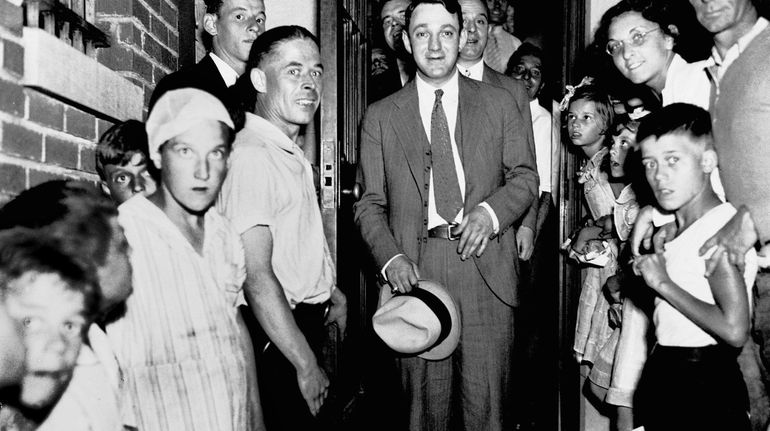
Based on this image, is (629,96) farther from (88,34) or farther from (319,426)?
(88,34)

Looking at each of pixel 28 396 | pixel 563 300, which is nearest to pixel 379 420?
pixel 563 300

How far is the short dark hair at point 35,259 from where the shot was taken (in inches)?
58.0

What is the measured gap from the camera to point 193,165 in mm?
1934

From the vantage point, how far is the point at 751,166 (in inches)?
96.4

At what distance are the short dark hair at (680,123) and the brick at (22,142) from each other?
207 centimetres

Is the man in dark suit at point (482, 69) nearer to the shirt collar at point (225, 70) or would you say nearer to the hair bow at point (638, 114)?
Result: the hair bow at point (638, 114)

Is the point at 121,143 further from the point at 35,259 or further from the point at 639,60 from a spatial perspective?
the point at 639,60

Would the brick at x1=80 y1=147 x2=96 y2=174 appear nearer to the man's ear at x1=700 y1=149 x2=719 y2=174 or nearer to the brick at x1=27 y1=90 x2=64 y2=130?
the brick at x1=27 y1=90 x2=64 y2=130

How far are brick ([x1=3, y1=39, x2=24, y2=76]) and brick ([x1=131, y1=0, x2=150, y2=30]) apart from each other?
3.68ft

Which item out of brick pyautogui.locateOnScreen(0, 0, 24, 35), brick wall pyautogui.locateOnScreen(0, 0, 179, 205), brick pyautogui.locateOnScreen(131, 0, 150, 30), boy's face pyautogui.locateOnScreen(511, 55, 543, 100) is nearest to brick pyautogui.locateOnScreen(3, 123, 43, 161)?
brick wall pyautogui.locateOnScreen(0, 0, 179, 205)

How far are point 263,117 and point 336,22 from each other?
91 centimetres

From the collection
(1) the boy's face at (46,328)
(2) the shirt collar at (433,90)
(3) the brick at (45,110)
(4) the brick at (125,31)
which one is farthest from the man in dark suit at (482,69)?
(1) the boy's face at (46,328)

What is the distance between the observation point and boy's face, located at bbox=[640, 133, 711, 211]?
2.48 meters

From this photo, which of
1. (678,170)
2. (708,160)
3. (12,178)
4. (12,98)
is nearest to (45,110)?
(12,98)
